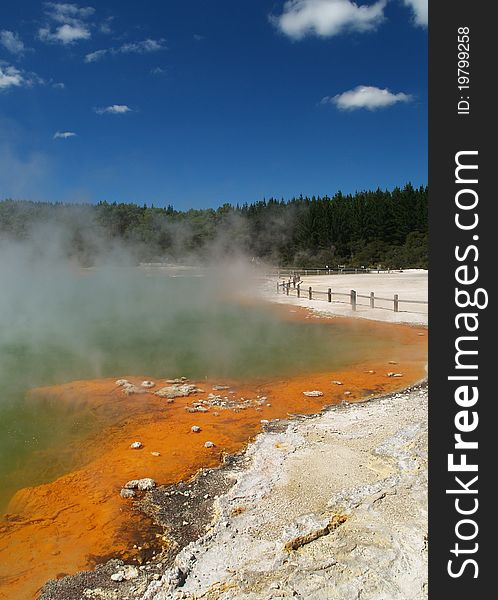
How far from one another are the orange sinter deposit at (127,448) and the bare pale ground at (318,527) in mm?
578

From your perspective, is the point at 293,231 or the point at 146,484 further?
the point at 293,231

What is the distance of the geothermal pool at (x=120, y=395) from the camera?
3504 millimetres

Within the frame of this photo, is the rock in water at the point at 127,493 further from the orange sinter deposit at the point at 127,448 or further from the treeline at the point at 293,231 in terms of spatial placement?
the treeline at the point at 293,231

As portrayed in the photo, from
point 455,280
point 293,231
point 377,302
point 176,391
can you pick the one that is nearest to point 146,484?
point 176,391

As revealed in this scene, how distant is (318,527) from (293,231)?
159 ft

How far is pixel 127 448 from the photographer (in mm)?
4922

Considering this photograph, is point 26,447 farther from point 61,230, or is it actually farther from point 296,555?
point 61,230

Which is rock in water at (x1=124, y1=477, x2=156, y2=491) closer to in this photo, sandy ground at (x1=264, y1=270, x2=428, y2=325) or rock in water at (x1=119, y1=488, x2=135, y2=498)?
rock in water at (x1=119, y1=488, x2=135, y2=498)

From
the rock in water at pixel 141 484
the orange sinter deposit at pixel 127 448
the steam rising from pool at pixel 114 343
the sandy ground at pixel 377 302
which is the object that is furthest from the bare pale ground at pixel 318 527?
the sandy ground at pixel 377 302

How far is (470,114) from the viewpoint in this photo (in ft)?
5.45

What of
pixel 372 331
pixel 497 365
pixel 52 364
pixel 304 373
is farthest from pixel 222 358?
pixel 497 365

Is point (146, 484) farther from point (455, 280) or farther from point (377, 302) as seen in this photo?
point (377, 302)

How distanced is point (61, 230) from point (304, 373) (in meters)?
20.4

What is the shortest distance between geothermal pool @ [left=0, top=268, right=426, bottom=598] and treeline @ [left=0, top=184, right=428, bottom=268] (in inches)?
853
